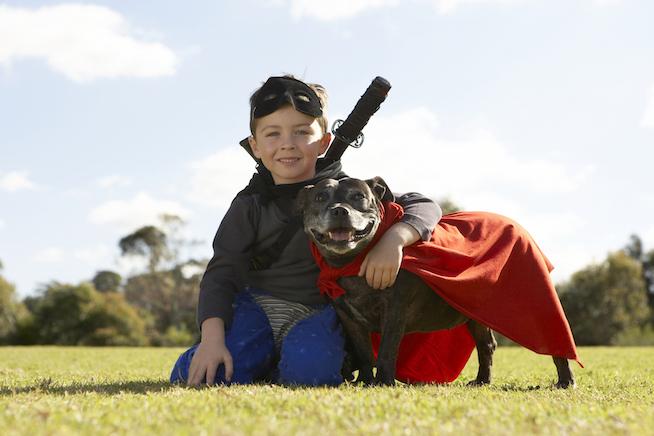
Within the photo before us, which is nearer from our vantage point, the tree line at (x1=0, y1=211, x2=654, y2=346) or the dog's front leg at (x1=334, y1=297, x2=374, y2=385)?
the dog's front leg at (x1=334, y1=297, x2=374, y2=385)

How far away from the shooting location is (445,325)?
201 inches

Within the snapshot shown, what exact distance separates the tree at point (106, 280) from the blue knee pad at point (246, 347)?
5000 cm

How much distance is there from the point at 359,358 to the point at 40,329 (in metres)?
29.5

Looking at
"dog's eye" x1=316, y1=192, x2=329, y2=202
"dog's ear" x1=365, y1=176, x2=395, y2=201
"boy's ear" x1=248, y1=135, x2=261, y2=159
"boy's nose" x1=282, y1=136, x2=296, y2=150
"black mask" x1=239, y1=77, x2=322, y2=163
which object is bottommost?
"dog's eye" x1=316, y1=192, x2=329, y2=202

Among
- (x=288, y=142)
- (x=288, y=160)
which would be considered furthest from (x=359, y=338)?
(x=288, y=142)

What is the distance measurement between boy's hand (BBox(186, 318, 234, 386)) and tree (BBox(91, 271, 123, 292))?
5036cm

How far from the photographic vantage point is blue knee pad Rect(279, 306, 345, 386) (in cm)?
475

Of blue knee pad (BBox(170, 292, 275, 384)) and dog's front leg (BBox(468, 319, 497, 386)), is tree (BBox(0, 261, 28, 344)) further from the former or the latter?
dog's front leg (BBox(468, 319, 497, 386))

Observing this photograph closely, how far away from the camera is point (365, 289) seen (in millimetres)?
4621

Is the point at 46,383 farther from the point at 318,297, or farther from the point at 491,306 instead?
the point at 491,306

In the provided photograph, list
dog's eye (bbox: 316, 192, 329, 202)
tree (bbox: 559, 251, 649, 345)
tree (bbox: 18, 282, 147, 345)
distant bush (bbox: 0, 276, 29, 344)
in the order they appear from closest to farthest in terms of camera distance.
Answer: dog's eye (bbox: 316, 192, 329, 202)
tree (bbox: 18, 282, 147, 345)
distant bush (bbox: 0, 276, 29, 344)
tree (bbox: 559, 251, 649, 345)

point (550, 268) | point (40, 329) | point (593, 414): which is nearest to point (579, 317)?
point (40, 329)

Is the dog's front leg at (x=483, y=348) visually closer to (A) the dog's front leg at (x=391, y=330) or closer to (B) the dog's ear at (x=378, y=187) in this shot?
(A) the dog's front leg at (x=391, y=330)

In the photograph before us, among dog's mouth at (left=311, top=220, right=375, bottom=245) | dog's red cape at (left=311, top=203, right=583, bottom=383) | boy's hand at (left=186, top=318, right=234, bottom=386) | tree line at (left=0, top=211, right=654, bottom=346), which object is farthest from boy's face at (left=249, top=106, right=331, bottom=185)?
tree line at (left=0, top=211, right=654, bottom=346)
